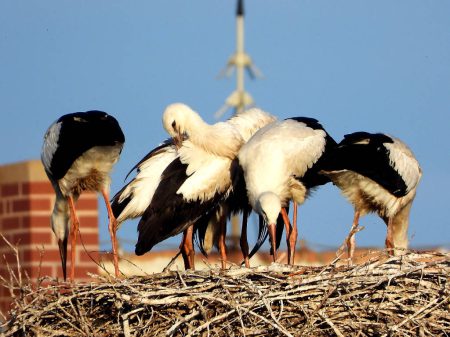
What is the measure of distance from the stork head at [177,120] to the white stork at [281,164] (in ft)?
1.68

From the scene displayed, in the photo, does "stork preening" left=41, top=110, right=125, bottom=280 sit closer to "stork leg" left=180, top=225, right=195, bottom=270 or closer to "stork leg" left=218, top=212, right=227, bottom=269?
"stork leg" left=180, top=225, right=195, bottom=270

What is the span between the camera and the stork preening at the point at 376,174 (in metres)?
11.4

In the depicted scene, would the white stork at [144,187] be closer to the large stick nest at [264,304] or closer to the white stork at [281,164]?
the white stork at [281,164]

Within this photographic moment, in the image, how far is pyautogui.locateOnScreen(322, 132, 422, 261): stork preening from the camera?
447 inches

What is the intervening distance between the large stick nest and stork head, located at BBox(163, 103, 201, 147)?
242 cm

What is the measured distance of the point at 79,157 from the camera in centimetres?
1180

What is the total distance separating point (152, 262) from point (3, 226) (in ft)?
12.3

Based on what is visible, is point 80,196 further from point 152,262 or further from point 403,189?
point 152,262

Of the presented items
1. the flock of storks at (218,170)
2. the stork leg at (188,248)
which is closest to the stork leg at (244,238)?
the flock of storks at (218,170)

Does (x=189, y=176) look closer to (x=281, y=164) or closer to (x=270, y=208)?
(x=281, y=164)

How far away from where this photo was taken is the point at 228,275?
948cm

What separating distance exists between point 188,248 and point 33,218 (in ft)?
5.25

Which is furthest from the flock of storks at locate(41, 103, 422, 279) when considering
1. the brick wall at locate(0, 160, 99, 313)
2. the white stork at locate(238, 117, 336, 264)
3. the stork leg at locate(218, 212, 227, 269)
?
the brick wall at locate(0, 160, 99, 313)

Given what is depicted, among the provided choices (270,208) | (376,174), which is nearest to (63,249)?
(270,208)
